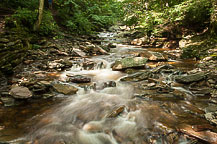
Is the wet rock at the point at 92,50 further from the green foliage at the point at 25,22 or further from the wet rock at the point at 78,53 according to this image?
the green foliage at the point at 25,22

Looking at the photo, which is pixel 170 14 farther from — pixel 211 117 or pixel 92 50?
pixel 211 117

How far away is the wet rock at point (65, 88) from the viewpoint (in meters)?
4.54

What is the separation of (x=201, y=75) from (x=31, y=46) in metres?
8.51

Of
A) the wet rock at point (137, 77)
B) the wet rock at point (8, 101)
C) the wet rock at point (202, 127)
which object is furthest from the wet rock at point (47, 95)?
the wet rock at point (202, 127)

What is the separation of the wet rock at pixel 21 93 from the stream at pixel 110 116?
203 mm

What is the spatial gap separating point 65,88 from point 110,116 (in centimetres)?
206

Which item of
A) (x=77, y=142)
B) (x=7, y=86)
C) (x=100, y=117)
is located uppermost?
(x=7, y=86)

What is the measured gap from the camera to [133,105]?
3.88 meters

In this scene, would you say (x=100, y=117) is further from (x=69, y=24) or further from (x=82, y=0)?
(x=82, y=0)

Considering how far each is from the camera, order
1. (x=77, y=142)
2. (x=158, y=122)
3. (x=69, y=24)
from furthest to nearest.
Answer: (x=69, y=24)
(x=158, y=122)
(x=77, y=142)

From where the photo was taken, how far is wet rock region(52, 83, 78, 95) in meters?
4.54

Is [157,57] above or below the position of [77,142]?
above

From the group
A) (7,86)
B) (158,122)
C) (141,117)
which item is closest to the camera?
(158,122)

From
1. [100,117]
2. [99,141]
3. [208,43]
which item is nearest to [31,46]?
[100,117]
